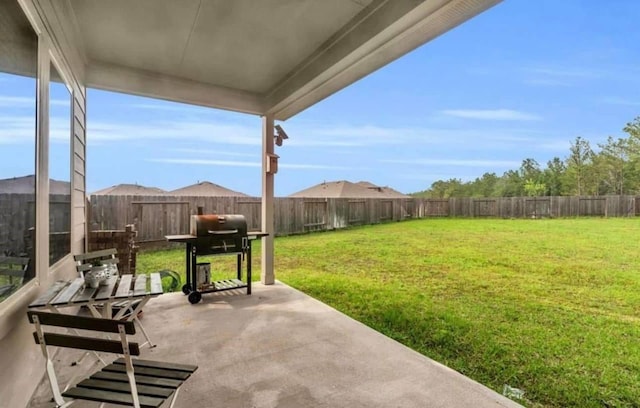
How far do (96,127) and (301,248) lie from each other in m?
5.21

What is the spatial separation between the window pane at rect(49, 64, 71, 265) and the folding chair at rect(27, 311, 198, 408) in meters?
1.20

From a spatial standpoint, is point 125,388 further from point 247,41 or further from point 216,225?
point 247,41

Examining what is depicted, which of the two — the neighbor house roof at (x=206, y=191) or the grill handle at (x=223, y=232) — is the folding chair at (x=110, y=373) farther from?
the neighbor house roof at (x=206, y=191)

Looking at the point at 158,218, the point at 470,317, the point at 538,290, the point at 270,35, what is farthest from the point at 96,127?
the point at 538,290

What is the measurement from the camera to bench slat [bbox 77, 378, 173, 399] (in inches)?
54.0

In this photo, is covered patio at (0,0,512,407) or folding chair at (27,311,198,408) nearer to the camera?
folding chair at (27,311,198,408)

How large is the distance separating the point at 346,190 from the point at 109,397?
11.5m

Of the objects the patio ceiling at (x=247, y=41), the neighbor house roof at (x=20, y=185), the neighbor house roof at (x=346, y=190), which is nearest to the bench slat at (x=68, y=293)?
the neighbor house roof at (x=20, y=185)

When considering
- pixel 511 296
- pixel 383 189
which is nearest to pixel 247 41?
pixel 511 296

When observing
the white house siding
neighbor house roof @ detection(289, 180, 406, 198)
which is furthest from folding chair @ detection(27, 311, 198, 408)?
neighbor house roof @ detection(289, 180, 406, 198)

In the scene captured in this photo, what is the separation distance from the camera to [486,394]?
78.4 inches

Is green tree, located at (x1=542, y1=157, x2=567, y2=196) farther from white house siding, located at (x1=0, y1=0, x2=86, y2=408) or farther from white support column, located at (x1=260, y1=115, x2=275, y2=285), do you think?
white house siding, located at (x1=0, y1=0, x2=86, y2=408)

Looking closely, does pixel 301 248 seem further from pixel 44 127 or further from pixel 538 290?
pixel 44 127

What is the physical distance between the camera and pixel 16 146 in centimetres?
164
